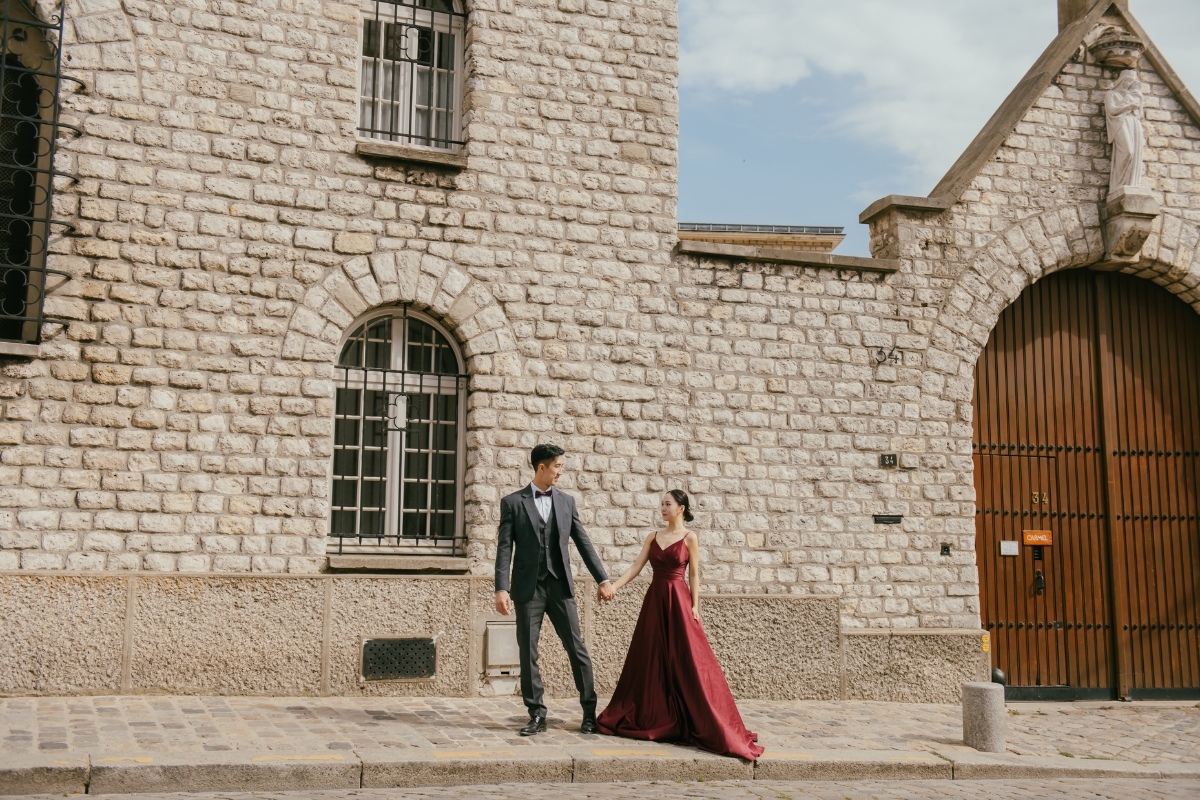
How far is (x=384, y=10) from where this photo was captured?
9250 millimetres

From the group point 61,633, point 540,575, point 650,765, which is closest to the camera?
point 650,765

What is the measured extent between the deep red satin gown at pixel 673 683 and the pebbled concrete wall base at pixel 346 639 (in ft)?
Answer: 5.62

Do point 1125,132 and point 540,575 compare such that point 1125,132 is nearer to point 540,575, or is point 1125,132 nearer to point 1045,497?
point 1045,497

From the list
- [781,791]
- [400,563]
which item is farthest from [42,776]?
[781,791]

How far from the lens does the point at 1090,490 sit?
414 inches

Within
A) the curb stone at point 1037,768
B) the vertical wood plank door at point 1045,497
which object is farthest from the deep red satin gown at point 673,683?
the vertical wood plank door at point 1045,497

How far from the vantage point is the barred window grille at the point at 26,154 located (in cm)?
778

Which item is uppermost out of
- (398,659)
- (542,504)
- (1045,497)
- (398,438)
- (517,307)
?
(517,307)

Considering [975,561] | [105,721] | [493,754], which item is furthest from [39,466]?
[975,561]

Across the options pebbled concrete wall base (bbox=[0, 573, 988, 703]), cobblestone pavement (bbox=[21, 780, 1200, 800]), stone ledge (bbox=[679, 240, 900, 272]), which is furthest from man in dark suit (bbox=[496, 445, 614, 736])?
stone ledge (bbox=[679, 240, 900, 272])

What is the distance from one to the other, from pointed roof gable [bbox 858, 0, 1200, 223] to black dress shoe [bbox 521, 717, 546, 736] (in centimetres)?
606

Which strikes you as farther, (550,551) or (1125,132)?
(1125,132)

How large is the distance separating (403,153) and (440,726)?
184 inches

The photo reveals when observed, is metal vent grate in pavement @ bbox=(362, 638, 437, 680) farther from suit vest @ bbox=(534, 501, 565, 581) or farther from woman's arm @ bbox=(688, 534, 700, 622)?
woman's arm @ bbox=(688, 534, 700, 622)
